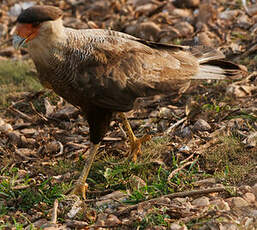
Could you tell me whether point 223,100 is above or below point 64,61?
below

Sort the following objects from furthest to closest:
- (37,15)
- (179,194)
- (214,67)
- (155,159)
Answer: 1. (214,67)
2. (155,159)
3. (37,15)
4. (179,194)

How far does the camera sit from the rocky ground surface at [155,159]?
10.3 ft

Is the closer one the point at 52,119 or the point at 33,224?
the point at 33,224

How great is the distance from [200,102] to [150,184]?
1488mm

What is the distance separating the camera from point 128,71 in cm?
381

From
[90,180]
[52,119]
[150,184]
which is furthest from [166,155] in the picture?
[52,119]

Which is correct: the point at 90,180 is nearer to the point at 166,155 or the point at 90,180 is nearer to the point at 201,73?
the point at 166,155

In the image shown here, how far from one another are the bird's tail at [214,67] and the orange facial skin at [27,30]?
1.57 m

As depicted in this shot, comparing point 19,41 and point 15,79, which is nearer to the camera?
point 19,41

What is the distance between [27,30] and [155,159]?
153cm

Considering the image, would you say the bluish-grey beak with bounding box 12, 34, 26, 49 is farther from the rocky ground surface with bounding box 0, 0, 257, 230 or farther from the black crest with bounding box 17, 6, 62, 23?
the rocky ground surface with bounding box 0, 0, 257, 230

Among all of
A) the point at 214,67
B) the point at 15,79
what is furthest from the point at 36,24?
the point at 15,79

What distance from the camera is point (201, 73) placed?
13.9ft

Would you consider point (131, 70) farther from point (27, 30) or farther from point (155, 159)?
point (27, 30)
